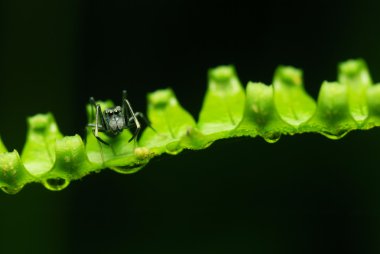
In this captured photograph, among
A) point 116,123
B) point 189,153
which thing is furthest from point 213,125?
point 189,153

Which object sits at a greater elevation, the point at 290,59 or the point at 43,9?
the point at 43,9

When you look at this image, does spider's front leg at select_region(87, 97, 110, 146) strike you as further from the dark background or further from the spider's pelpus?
the dark background

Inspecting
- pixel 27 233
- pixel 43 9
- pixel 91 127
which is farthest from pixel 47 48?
pixel 91 127

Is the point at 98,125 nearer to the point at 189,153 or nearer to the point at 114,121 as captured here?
the point at 114,121

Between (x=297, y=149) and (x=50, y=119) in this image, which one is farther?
(x=297, y=149)

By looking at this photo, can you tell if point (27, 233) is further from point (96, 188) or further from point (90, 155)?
point (90, 155)
